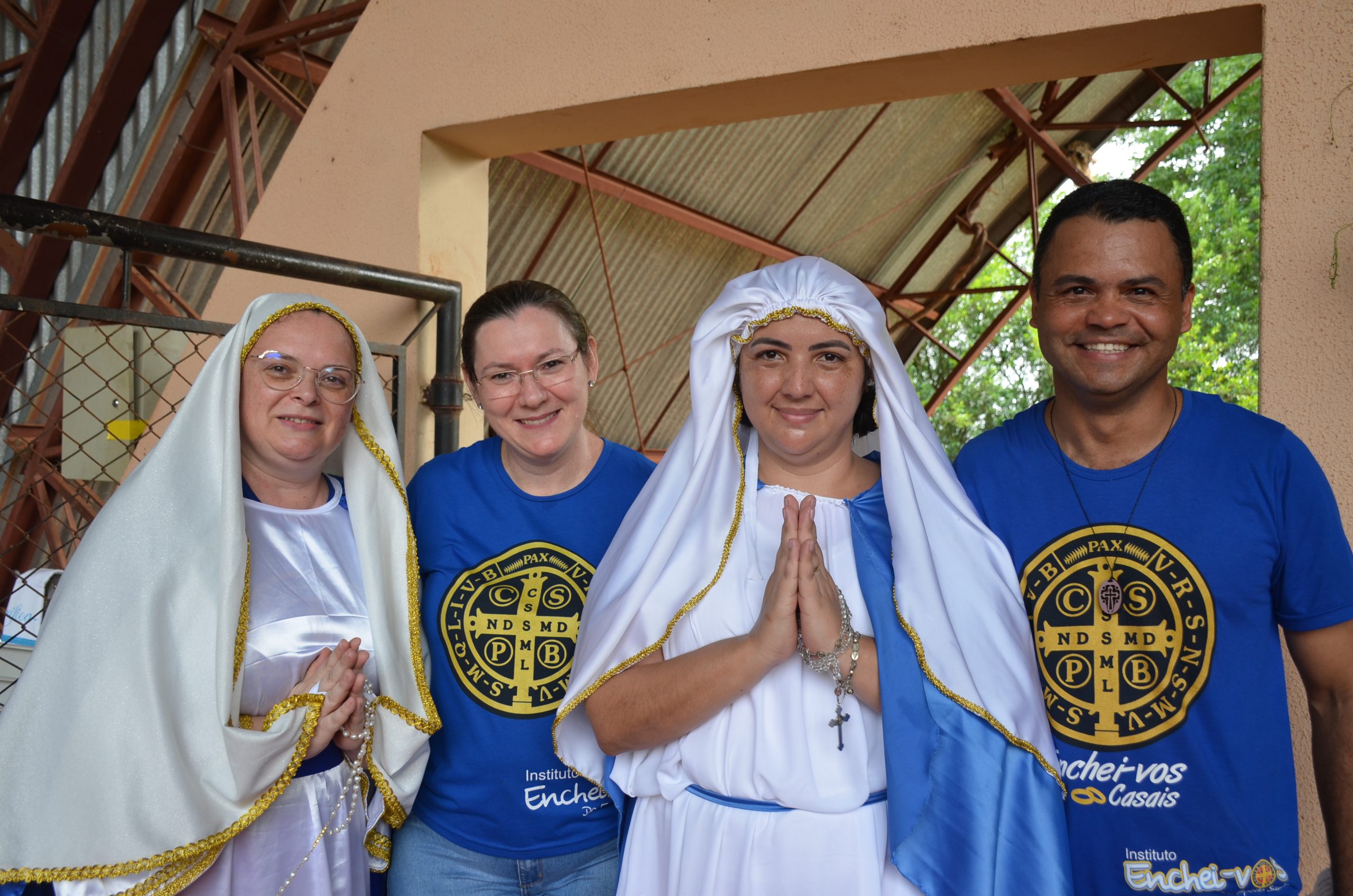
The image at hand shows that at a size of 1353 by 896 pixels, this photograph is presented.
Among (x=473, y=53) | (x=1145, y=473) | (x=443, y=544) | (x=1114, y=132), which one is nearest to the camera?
(x=1145, y=473)

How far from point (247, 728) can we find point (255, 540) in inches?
15.4

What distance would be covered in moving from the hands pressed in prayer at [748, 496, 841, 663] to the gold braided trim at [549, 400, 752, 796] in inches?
7.7

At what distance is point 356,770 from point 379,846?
24cm

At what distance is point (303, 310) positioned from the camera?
235cm

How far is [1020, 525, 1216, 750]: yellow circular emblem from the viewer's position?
6.46 feet

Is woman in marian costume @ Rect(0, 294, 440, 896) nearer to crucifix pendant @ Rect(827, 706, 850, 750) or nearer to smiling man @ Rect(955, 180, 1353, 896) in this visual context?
crucifix pendant @ Rect(827, 706, 850, 750)

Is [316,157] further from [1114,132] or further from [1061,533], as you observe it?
[1114,132]

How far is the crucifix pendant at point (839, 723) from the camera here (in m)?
1.98

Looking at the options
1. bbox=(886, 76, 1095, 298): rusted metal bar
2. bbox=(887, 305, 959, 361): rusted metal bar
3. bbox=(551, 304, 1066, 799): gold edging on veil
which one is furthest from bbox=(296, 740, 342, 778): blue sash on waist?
bbox=(887, 305, 959, 361): rusted metal bar

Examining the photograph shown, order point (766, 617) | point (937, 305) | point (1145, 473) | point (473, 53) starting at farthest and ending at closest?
1. point (937, 305)
2. point (473, 53)
3. point (1145, 473)
4. point (766, 617)

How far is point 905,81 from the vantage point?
3.29 meters

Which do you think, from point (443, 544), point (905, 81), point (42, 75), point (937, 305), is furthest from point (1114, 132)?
point (443, 544)

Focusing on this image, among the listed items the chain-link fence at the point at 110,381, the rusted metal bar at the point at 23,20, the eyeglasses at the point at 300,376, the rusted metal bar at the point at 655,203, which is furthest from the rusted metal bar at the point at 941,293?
the eyeglasses at the point at 300,376

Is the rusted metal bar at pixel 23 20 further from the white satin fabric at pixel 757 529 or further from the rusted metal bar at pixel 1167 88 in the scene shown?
the rusted metal bar at pixel 1167 88
